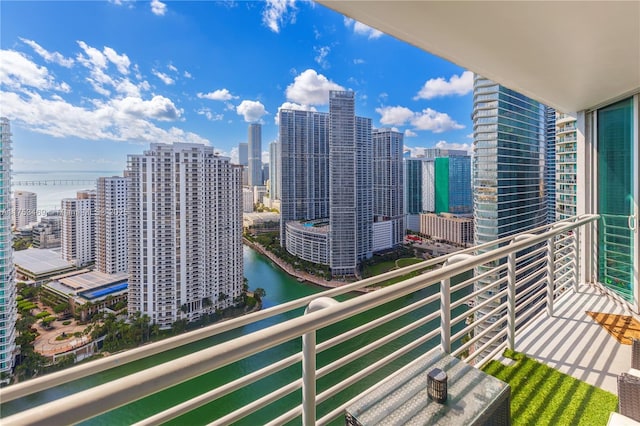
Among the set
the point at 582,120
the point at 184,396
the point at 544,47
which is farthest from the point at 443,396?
the point at 184,396

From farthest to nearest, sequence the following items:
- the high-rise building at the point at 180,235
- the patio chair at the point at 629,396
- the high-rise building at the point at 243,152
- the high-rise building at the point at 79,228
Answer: the high-rise building at the point at 243,152, the high-rise building at the point at 180,235, the high-rise building at the point at 79,228, the patio chair at the point at 629,396

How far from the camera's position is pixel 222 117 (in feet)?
103

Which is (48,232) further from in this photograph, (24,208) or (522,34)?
(522,34)

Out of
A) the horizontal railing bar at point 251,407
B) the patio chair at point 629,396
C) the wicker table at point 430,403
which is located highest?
the horizontal railing bar at point 251,407

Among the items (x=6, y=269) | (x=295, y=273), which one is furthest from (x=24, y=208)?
(x=295, y=273)

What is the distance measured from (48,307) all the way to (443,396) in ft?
60.8

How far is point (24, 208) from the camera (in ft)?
44.7

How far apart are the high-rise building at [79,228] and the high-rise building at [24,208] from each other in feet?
4.34

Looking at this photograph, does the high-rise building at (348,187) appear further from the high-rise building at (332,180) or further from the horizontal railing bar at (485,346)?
the horizontal railing bar at (485,346)

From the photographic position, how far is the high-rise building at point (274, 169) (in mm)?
31281

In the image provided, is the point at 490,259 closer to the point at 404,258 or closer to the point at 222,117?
the point at 404,258

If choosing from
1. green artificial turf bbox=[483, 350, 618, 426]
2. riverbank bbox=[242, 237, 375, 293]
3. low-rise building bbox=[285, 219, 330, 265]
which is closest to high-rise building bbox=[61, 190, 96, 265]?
riverbank bbox=[242, 237, 375, 293]

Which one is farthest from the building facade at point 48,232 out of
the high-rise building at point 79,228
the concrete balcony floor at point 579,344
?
the concrete balcony floor at point 579,344

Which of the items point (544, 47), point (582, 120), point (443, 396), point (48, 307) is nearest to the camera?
point (443, 396)
